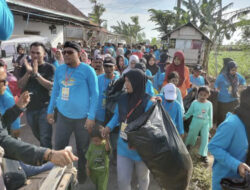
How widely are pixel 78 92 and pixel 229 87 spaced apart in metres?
3.60

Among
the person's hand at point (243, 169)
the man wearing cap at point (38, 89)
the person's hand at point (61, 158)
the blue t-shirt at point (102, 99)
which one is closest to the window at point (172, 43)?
the blue t-shirt at point (102, 99)

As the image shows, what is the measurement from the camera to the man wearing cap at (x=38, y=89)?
3160 mm

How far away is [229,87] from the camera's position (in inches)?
187

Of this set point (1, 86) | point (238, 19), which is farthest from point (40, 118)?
point (238, 19)

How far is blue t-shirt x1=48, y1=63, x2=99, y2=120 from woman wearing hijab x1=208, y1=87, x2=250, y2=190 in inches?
62.8

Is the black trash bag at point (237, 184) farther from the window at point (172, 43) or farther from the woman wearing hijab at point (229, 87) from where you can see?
the window at point (172, 43)

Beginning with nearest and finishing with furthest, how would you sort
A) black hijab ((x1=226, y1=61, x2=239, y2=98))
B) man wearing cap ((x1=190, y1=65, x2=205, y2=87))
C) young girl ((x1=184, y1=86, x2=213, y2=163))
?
young girl ((x1=184, y1=86, x2=213, y2=163)), black hijab ((x1=226, y1=61, x2=239, y2=98)), man wearing cap ((x1=190, y1=65, x2=205, y2=87))

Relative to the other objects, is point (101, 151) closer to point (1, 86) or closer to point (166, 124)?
point (166, 124)

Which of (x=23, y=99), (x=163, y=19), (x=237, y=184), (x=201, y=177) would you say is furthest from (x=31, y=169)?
(x=163, y=19)

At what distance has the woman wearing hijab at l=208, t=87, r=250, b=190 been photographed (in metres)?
1.79

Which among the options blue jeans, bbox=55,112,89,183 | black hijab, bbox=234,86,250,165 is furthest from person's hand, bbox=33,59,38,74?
black hijab, bbox=234,86,250,165

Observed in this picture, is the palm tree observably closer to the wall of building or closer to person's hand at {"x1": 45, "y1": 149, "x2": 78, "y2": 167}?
the wall of building

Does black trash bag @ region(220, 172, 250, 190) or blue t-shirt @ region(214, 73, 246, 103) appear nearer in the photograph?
Answer: black trash bag @ region(220, 172, 250, 190)

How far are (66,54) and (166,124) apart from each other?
1.63 meters
